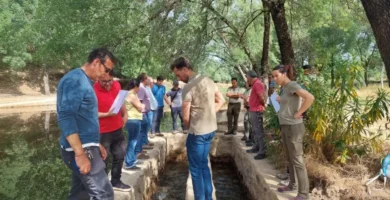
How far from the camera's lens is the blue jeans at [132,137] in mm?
5438

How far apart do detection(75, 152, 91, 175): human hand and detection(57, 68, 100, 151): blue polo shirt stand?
0.47 ft

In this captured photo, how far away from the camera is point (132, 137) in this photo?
18.2ft

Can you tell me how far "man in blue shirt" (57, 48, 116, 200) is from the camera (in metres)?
2.56

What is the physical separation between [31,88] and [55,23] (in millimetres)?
21877

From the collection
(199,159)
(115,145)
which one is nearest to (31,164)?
(115,145)

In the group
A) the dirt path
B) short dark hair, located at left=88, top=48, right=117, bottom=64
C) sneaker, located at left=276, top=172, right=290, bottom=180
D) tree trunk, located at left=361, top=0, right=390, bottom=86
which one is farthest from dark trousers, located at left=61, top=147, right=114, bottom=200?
the dirt path

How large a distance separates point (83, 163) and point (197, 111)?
164 cm

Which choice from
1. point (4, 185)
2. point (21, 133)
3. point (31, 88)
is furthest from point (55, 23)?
point (31, 88)

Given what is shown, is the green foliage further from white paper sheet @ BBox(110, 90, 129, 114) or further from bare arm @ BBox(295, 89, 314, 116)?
white paper sheet @ BBox(110, 90, 129, 114)

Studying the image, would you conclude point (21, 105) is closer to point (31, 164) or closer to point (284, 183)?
point (31, 164)

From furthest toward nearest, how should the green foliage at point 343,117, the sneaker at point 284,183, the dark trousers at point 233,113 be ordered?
the dark trousers at point 233,113 < the green foliage at point 343,117 < the sneaker at point 284,183

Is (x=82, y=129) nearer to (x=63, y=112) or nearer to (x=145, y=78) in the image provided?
(x=63, y=112)

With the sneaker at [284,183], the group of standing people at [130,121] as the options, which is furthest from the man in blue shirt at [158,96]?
the sneaker at [284,183]

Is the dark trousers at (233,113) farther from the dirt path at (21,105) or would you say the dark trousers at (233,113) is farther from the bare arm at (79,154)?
the dirt path at (21,105)
